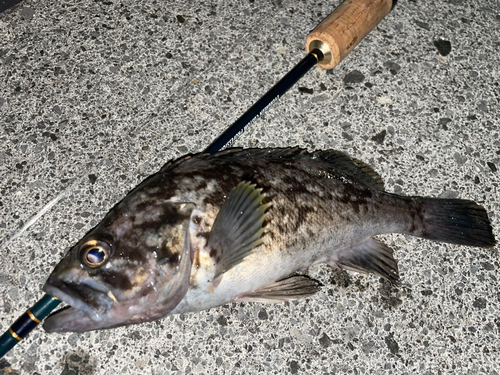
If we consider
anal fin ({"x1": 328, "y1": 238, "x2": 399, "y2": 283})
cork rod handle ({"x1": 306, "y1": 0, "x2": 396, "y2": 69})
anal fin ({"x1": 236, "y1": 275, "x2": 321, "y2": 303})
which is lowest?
anal fin ({"x1": 328, "y1": 238, "x2": 399, "y2": 283})

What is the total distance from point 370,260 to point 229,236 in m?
0.95

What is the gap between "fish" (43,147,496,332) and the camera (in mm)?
1732

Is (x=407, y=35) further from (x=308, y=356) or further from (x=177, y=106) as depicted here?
(x=308, y=356)

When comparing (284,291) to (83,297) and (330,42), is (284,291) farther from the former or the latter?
(330,42)

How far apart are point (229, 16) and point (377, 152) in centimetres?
152

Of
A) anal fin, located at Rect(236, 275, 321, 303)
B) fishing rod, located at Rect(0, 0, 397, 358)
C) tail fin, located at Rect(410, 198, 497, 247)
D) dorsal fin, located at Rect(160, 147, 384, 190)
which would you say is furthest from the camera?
fishing rod, located at Rect(0, 0, 397, 358)

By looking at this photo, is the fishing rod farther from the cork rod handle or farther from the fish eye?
the fish eye

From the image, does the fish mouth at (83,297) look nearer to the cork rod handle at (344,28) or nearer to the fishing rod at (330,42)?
the fishing rod at (330,42)

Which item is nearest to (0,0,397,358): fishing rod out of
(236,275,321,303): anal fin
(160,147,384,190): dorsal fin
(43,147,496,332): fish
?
(160,147,384,190): dorsal fin

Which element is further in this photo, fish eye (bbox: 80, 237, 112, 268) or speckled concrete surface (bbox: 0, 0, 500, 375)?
speckled concrete surface (bbox: 0, 0, 500, 375)

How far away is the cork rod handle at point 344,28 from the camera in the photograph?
2652mm

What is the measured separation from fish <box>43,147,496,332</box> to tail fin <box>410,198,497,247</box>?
0.01m

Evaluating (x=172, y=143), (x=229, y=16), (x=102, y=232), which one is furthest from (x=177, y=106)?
(x=102, y=232)

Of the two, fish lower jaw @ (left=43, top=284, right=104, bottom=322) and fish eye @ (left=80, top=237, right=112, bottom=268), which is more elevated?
fish eye @ (left=80, top=237, right=112, bottom=268)
